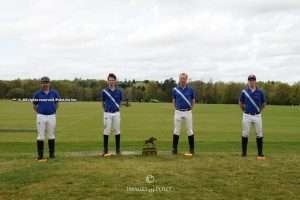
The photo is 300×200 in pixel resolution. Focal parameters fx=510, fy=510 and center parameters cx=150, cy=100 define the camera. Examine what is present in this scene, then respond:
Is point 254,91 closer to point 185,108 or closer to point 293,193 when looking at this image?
point 185,108

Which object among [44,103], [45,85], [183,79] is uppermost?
[183,79]

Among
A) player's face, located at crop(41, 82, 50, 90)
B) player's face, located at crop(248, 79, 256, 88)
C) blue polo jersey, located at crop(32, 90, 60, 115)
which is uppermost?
player's face, located at crop(248, 79, 256, 88)

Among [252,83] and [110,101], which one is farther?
[110,101]

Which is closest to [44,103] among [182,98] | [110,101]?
[110,101]

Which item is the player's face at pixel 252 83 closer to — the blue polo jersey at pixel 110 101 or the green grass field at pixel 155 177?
the green grass field at pixel 155 177

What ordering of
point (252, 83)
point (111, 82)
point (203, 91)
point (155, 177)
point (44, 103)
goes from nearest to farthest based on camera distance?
point (155, 177) < point (44, 103) < point (252, 83) < point (111, 82) < point (203, 91)

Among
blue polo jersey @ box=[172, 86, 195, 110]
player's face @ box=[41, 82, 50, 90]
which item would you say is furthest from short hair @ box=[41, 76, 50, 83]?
blue polo jersey @ box=[172, 86, 195, 110]

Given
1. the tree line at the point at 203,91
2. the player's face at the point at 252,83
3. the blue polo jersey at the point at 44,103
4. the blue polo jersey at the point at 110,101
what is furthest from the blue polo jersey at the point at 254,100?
the tree line at the point at 203,91

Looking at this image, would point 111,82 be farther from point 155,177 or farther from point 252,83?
point 155,177

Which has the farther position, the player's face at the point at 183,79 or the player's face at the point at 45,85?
the player's face at the point at 183,79

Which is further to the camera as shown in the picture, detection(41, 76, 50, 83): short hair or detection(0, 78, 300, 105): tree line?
detection(0, 78, 300, 105): tree line

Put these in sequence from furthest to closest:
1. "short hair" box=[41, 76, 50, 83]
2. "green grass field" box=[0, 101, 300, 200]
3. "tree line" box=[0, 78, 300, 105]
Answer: "tree line" box=[0, 78, 300, 105] < "short hair" box=[41, 76, 50, 83] < "green grass field" box=[0, 101, 300, 200]

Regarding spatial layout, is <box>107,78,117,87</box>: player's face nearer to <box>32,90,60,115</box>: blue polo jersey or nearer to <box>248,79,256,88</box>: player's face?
<box>32,90,60,115</box>: blue polo jersey

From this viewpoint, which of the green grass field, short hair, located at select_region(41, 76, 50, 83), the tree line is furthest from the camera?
the tree line
